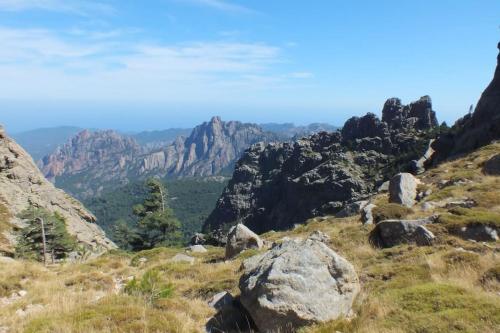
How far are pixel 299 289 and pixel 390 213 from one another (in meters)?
15.8

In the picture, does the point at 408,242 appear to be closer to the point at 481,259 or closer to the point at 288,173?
the point at 481,259

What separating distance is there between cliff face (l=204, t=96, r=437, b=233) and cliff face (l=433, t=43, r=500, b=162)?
99.1 ft

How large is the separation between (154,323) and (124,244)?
7529 cm

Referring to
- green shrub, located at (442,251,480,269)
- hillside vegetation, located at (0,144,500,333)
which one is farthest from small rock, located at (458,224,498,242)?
green shrub, located at (442,251,480,269)

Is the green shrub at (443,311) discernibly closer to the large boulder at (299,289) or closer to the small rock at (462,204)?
the large boulder at (299,289)

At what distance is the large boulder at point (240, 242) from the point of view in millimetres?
22281

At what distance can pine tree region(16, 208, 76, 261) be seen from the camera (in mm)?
46222

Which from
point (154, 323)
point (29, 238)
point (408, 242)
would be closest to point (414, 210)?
point (408, 242)

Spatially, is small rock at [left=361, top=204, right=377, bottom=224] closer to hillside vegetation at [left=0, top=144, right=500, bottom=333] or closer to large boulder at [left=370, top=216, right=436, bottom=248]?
hillside vegetation at [left=0, top=144, right=500, bottom=333]

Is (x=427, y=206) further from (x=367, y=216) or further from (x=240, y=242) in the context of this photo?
(x=240, y=242)

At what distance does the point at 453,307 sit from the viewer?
7.88 m

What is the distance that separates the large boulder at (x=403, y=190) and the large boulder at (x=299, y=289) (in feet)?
68.0

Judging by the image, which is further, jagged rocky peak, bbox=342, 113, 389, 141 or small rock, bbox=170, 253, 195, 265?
jagged rocky peak, bbox=342, 113, 389, 141

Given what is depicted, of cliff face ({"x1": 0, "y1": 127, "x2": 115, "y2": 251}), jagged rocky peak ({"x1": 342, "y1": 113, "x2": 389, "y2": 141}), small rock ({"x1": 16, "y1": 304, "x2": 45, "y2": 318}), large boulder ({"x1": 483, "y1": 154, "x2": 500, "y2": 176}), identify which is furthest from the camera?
jagged rocky peak ({"x1": 342, "y1": 113, "x2": 389, "y2": 141})
